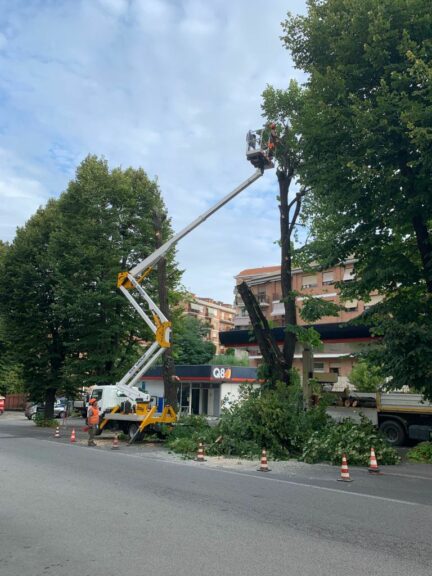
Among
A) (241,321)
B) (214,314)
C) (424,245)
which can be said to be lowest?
(424,245)

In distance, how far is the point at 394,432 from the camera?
20.3 metres

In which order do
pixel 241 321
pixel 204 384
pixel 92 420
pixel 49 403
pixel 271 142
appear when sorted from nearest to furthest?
pixel 271 142 → pixel 92 420 → pixel 49 403 → pixel 204 384 → pixel 241 321

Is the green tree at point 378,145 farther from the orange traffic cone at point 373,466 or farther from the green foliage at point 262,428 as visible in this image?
the green foliage at point 262,428

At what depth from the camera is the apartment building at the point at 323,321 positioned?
25.8m

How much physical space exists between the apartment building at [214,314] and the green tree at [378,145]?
89691 millimetres

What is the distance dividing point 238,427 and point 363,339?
39.1ft

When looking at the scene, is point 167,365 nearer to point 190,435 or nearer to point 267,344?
point 190,435

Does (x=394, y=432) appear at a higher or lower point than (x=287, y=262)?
lower

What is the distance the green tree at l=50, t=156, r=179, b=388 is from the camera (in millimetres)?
25906

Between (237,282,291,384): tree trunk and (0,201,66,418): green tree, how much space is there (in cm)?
→ 1252

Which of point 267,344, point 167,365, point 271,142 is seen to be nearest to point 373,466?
point 267,344

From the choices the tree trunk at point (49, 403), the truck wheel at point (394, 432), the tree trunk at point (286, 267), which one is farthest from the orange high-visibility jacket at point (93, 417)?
the tree trunk at point (49, 403)

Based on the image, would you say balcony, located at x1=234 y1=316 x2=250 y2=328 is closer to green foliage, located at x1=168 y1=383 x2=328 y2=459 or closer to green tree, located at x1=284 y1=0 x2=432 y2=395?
green foliage, located at x1=168 y1=383 x2=328 y2=459

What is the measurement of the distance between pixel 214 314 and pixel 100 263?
9056 cm
